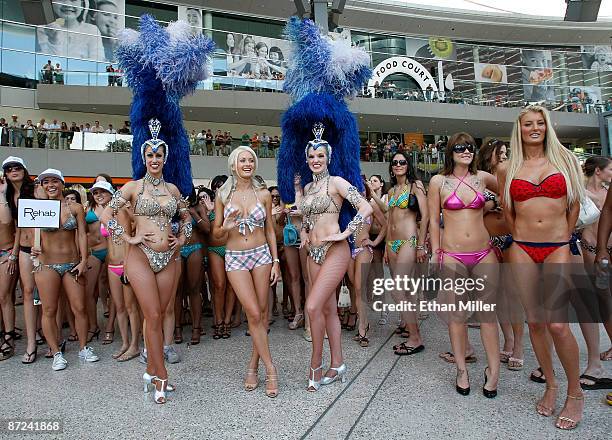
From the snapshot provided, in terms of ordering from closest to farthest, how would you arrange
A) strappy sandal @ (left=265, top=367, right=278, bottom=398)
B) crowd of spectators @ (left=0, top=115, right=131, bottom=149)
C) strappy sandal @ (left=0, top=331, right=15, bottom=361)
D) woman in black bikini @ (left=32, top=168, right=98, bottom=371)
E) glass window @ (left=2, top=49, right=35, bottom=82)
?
strappy sandal @ (left=265, top=367, right=278, bottom=398) < woman in black bikini @ (left=32, top=168, right=98, bottom=371) < strappy sandal @ (left=0, top=331, right=15, bottom=361) < crowd of spectators @ (left=0, top=115, right=131, bottom=149) < glass window @ (left=2, top=49, right=35, bottom=82)

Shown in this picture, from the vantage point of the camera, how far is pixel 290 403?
9.44 feet

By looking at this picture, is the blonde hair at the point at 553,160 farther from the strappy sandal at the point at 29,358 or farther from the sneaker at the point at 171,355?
the strappy sandal at the point at 29,358

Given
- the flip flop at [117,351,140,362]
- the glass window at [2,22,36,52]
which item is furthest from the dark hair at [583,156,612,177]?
the glass window at [2,22,36,52]

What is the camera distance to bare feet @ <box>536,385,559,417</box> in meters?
2.62

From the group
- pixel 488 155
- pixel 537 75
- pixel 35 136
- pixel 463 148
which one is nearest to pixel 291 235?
pixel 488 155

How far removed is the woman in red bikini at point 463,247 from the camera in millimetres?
3029

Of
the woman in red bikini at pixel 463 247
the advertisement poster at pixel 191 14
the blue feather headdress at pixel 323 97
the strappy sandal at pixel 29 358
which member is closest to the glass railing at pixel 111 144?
the blue feather headdress at pixel 323 97

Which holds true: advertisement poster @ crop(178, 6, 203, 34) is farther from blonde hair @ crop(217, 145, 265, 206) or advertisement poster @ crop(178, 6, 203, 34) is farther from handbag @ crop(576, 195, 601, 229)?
handbag @ crop(576, 195, 601, 229)

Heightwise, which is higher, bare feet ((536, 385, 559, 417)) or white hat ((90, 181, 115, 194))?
white hat ((90, 181, 115, 194))

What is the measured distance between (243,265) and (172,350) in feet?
4.64

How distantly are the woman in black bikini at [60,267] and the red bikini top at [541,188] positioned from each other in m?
3.76

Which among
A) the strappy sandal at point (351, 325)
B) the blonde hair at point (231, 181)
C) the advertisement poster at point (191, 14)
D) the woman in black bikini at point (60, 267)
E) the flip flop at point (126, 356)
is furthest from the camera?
the advertisement poster at point (191, 14)

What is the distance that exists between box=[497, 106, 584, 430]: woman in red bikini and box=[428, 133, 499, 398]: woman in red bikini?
11.8 inches

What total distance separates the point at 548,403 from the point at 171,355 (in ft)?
10.0
